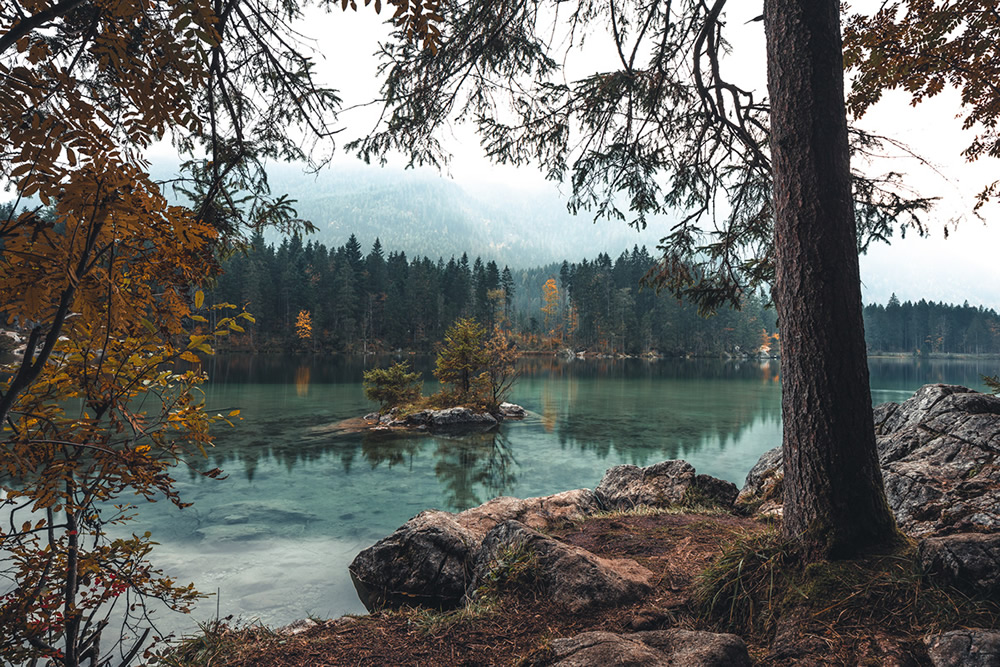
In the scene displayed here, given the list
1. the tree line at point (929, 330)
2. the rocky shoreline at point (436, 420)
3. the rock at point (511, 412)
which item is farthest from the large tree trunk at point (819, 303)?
the tree line at point (929, 330)

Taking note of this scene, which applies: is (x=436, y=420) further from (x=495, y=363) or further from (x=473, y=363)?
(x=495, y=363)

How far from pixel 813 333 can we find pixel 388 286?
6511 centimetres

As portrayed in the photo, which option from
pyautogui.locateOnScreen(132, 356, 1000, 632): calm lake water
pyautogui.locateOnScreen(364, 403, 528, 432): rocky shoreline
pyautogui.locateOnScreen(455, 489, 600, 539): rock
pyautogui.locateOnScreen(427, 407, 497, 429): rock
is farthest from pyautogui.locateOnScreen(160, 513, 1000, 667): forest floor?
pyautogui.locateOnScreen(427, 407, 497, 429): rock

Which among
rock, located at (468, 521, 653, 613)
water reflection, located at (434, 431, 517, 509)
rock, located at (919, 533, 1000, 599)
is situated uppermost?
rock, located at (919, 533, 1000, 599)

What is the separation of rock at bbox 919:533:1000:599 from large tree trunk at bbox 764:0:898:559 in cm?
36

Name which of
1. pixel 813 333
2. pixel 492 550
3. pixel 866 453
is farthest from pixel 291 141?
pixel 866 453

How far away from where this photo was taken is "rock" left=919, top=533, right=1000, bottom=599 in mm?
2396

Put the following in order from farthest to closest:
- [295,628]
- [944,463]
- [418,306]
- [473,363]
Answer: [418,306] < [473,363] < [944,463] < [295,628]

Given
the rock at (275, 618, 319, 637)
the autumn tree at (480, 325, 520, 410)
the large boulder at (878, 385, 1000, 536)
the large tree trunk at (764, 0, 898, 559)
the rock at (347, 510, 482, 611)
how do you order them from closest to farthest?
1. the large tree trunk at (764, 0, 898, 559)
2. the rock at (275, 618, 319, 637)
3. the large boulder at (878, 385, 1000, 536)
4. the rock at (347, 510, 482, 611)
5. the autumn tree at (480, 325, 520, 410)

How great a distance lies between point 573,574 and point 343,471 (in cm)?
1057

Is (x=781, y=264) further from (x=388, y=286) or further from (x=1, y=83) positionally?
(x=388, y=286)

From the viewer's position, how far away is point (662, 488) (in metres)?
7.70

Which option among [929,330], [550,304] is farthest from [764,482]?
[929,330]

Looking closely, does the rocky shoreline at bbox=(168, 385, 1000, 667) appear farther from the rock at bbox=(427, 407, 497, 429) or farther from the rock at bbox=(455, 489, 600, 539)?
the rock at bbox=(427, 407, 497, 429)
